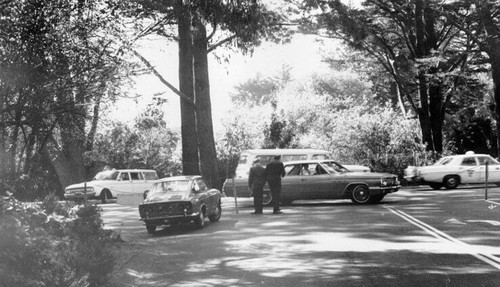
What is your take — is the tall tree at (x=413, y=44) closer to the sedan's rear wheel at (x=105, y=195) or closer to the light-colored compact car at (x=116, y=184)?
the light-colored compact car at (x=116, y=184)

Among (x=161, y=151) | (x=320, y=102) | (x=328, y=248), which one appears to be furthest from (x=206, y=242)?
(x=320, y=102)

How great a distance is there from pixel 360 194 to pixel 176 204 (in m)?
7.91

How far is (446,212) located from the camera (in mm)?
18156

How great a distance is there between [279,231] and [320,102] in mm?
54091

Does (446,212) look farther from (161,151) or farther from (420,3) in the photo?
(161,151)

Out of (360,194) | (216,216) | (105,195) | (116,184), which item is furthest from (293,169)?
(105,195)

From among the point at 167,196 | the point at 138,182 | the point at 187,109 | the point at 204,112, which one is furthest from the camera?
the point at 138,182

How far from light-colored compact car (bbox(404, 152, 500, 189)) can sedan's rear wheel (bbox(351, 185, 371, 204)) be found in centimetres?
943

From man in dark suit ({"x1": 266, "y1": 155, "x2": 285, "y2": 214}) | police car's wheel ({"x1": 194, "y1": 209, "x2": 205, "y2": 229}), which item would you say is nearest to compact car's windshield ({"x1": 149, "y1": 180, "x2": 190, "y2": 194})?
police car's wheel ({"x1": 194, "y1": 209, "x2": 205, "y2": 229})

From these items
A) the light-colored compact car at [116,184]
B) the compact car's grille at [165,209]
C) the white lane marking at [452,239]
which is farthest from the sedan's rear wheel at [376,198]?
the light-colored compact car at [116,184]

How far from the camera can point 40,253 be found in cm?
608

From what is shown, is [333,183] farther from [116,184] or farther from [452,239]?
[116,184]

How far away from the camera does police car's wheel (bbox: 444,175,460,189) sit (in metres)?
30.0

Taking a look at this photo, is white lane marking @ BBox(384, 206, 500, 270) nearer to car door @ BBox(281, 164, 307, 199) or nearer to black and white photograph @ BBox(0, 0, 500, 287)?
black and white photograph @ BBox(0, 0, 500, 287)
